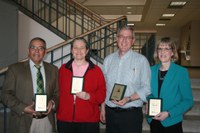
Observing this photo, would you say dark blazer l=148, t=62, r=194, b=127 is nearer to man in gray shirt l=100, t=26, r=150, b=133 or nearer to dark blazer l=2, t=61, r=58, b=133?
man in gray shirt l=100, t=26, r=150, b=133

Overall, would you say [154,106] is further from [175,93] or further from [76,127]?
[76,127]

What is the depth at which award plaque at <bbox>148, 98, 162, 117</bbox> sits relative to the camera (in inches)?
85.9

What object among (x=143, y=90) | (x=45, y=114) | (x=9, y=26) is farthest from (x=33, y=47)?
(x=9, y=26)

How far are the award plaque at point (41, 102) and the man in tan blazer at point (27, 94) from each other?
49 millimetres

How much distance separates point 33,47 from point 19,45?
151 inches

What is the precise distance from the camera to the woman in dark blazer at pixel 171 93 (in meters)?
2.21

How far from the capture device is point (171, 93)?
223 centimetres

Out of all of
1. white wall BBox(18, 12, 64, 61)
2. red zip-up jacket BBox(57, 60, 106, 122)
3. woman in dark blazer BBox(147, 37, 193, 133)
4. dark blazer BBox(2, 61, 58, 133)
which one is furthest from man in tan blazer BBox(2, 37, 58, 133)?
white wall BBox(18, 12, 64, 61)

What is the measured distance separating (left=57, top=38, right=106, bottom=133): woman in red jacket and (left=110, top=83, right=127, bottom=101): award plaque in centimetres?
13

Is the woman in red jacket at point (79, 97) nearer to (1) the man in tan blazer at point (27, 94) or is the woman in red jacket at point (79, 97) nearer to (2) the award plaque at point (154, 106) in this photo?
(1) the man in tan blazer at point (27, 94)

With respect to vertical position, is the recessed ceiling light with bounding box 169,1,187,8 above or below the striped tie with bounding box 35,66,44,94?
above

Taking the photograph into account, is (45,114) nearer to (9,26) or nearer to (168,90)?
(168,90)

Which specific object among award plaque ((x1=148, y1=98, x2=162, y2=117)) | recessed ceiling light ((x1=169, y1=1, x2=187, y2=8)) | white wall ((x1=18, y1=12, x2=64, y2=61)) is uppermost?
recessed ceiling light ((x1=169, y1=1, x2=187, y2=8))

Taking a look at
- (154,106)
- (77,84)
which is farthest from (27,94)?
(154,106)
